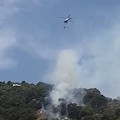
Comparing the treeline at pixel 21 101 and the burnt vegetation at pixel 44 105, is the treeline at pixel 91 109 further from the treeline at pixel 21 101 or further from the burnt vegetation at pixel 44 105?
the treeline at pixel 21 101

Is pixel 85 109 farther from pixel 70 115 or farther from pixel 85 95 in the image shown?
pixel 85 95

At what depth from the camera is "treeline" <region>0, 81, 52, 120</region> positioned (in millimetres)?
118875

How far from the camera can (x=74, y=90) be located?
166 m

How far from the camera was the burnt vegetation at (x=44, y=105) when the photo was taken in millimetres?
118062

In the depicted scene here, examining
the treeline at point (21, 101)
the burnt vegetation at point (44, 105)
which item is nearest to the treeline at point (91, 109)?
the burnt vegetation at point (44, 105)

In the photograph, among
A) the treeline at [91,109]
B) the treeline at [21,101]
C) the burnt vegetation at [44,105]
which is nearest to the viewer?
the treeline at [91,109]

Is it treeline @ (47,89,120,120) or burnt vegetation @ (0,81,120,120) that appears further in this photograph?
burnt vegetation @ (0,81,120,120)

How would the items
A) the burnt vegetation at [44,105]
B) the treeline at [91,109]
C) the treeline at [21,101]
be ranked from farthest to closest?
the treeline at [21,101], the burnt vegetation at [44,105], the treeline at [91,109]

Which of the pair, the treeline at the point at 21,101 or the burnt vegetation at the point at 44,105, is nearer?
the burnt vegetation at the point at 44,105

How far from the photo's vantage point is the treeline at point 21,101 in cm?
11888

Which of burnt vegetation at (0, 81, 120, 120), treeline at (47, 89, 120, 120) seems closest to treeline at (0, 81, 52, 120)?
burnt vegetation at (0, 81, 120, 120)

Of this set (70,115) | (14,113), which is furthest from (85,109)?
(14,113)

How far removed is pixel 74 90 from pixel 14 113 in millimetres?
50845

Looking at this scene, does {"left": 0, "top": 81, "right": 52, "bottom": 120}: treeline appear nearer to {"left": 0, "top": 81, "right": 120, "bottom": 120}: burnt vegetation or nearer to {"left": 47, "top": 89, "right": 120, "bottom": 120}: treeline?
{"left": 0, "top": 81, "right": 120, "bottom": 120}: burnt vegetation
